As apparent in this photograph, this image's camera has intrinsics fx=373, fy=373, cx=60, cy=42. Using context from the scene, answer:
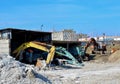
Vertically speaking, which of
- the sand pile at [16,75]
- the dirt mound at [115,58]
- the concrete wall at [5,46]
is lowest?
the dirt mound at [115,58]

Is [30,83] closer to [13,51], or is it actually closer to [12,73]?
[12,73]

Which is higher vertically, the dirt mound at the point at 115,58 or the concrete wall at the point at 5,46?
the concrete wall at the point at 5,46

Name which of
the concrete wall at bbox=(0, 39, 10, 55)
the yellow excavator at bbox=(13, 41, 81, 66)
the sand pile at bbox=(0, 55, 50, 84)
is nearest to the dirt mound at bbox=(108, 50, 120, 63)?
the yellow excavator at bbox=(13, 41, 81, 66)

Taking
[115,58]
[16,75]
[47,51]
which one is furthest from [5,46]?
[16,75]

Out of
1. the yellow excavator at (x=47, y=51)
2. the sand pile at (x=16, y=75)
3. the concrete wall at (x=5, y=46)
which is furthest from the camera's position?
the concrete wall at (x=5, y=46)

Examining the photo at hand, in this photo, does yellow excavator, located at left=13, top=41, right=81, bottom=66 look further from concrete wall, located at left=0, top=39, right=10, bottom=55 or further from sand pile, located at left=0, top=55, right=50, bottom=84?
sand pile, located at left=0, top=55, right=50, bottom=84

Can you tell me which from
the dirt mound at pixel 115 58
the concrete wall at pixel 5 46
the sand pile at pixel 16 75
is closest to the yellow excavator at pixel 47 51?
the concrete wall at pixel 5 46

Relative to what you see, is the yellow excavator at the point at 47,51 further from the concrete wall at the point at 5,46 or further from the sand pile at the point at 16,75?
the sand pile at the point at 16,75

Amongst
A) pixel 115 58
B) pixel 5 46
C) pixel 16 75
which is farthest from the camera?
pixel 115 58

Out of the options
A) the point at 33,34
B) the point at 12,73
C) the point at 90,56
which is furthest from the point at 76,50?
the point at 12,73

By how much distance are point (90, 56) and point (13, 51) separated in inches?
527

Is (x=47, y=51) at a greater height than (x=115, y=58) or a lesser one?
greater

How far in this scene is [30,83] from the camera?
17000mm

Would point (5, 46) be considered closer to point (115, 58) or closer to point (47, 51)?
point (47, 51)
